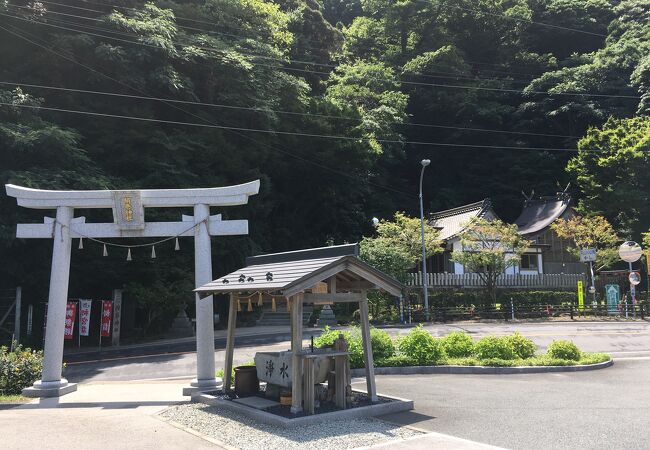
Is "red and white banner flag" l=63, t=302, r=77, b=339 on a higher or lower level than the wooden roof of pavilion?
lower

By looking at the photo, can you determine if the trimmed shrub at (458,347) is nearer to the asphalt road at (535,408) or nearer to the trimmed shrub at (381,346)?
the trimmed shrub at (381,346)

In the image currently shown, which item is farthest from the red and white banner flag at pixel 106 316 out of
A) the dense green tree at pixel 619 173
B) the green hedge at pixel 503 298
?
the dense green tree at pixel 619 173

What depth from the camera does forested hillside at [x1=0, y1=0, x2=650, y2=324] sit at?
24984mm

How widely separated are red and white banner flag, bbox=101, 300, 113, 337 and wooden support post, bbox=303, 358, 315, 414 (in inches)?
728

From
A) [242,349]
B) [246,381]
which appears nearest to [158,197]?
[246,381]

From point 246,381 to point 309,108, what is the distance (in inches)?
1093

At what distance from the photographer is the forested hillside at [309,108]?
25.0 m

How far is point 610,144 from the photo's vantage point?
43062mm

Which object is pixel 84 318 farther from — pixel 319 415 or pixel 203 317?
pixel 319 415

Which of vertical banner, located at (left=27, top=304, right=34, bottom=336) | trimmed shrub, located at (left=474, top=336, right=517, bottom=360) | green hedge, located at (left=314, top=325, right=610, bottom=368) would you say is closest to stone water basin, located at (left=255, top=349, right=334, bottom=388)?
green hedge, located at (left=314, top=325, right=610, bottom=368)

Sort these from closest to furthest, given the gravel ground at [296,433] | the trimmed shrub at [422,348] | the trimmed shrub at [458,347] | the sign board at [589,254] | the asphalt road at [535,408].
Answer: the gravel ground at [296,433] < the asphalt road at [535,408] < the trimmed shrub at [422,348] < the trimmed shrub at [458,347] < the sign board at [589,254]

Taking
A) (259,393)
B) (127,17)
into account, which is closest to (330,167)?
(127,17)

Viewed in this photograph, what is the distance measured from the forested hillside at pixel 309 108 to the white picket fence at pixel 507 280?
7.53 meters

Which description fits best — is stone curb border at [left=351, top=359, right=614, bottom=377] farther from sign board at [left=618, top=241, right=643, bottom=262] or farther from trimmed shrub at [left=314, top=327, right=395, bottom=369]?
sign board at [left=618, top=241, right=643, bottom=262]
